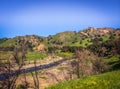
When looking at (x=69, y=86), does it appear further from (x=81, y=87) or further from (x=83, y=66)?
(x=83, y=66)

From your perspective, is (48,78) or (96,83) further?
(48,78)

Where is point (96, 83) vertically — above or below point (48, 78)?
above

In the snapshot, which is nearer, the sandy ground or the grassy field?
the grassy field

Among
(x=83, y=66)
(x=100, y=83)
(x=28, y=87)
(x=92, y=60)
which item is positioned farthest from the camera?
(x=28, y=87)

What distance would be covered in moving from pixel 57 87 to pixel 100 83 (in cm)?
401

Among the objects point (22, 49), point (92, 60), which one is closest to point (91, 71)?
point (92, 60)

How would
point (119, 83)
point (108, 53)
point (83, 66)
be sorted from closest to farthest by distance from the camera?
point (119, 83) < point (83, 66) < point (108, 53)

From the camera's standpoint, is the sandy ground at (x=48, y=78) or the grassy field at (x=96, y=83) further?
the sandy ground at (x=48, y=78)

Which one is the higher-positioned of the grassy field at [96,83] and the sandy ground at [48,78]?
the grassy field at [96,83]

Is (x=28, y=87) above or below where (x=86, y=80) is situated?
below

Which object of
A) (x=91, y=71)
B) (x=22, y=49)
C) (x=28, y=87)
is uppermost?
(x=22, y=49)

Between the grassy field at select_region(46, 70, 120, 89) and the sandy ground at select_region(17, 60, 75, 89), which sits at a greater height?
the grassy field at select_region(46, 70, 120, 89)

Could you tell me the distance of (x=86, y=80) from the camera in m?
20.2

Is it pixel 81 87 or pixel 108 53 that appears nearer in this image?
pixel 81 87
